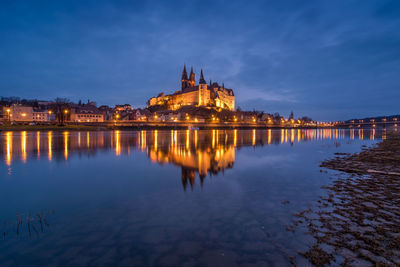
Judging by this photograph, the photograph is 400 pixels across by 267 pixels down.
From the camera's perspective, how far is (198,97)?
A: 15612cm

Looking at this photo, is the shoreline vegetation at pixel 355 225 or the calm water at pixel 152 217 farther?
the calm water at pixel 152 217

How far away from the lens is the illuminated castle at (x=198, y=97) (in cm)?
15738

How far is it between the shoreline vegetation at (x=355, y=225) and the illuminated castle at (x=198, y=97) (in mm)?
147729

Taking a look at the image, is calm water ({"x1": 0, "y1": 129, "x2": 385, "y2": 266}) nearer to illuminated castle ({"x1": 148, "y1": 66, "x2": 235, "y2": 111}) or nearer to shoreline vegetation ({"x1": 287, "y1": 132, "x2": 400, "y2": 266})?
shoreline vegetation ({"x1": 287, "y1": 132, "x2": 400, "y2": 266})

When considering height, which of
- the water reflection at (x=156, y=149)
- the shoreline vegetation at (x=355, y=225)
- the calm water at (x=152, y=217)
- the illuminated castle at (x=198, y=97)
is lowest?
the calm water at (x=152, y=217)

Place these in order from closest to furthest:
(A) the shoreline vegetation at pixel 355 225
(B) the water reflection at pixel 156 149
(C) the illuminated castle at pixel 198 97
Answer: (A) the shoreline vegetation at pixel 355 225
(B) the water reflection at pixel 156 149
(C) the illuminated castle at pixel 198 97

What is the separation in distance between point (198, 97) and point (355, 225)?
154 meters

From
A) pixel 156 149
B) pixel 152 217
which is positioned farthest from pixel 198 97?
pixel 152 217

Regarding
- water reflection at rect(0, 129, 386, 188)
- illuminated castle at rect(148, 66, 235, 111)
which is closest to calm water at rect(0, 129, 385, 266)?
water reflection at rect(0, 129, 386, 188)

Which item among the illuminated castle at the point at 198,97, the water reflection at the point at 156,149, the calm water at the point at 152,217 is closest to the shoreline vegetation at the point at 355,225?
the calm water at the point at 152,217

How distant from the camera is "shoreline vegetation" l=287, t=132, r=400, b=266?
14.0 ft

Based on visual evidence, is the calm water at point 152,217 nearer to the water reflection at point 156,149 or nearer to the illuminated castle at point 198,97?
the water reflection at point 156,149

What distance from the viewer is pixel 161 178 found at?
11.0 meters

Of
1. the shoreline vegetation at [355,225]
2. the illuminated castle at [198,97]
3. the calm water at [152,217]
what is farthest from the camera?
the illuminated castle at [198,97]
